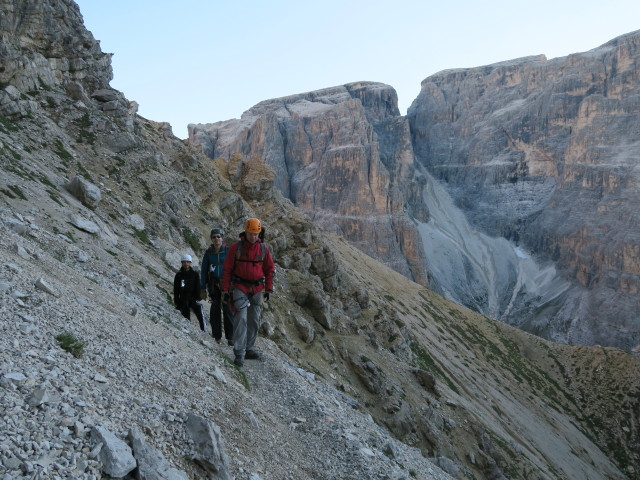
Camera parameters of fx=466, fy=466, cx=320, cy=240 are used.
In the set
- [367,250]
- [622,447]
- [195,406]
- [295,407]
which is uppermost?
[195,406]

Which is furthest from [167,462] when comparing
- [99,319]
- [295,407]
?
[295,407]

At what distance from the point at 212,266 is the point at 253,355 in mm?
2876

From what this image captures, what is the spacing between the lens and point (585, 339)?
149m

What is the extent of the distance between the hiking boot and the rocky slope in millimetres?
225

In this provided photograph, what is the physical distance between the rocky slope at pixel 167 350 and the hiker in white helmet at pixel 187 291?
0.58 metres

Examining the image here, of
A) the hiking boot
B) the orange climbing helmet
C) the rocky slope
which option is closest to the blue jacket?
the rocky slope

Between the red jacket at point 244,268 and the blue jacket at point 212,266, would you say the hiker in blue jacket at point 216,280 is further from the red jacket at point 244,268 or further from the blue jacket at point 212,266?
the red jacket at point 244,268

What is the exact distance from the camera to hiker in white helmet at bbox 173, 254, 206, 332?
1391 centimetres

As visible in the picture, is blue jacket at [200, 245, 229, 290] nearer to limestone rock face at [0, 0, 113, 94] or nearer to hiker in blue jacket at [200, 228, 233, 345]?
hiker in blue jacket at [200, 228, 233, 345]

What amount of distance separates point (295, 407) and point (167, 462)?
5.09 m

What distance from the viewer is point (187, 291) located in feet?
45.9

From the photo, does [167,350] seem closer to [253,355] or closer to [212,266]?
[253,355]

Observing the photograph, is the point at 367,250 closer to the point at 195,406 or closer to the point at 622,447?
the point at 622,447

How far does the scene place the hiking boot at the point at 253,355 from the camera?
12.4m
